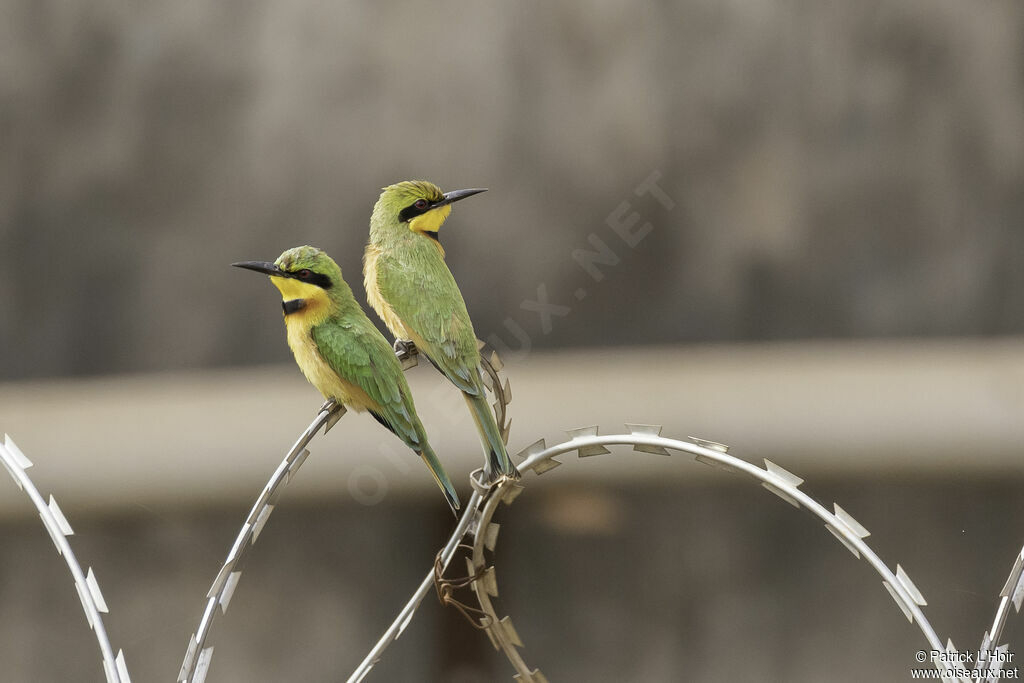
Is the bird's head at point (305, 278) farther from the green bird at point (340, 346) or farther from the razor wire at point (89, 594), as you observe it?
the razor wire at point (89, 594)

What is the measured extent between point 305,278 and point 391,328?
9 cm

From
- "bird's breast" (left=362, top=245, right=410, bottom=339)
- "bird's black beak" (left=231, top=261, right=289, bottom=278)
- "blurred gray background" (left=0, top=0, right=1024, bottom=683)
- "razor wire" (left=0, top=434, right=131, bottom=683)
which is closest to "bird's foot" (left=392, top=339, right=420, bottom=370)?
"bird's breast" (left=362, top=245, right=410, bottom=339)

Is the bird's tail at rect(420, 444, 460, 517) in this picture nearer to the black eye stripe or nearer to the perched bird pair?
the perched bird pair

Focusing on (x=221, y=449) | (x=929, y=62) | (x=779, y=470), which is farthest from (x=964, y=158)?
(x=221, y=449)

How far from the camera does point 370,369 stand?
0.79 meters

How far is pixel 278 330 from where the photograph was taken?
1.73 meters

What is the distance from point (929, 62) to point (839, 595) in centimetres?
88

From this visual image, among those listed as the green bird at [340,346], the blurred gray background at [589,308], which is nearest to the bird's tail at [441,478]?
the green bird at [340,346]

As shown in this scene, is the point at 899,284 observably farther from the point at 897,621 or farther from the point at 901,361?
the point at 897,621

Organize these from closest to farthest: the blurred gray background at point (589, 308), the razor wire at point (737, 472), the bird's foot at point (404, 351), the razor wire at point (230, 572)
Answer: the razor wire at point (737, 472), the razor wire at point (230, 572), the bird's foot at point (404, 351), the blurred gray background at point (589, 308)

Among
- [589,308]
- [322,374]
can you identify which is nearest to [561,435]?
[589,308]

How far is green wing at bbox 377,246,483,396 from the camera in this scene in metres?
0.80

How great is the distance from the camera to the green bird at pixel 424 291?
797 millimetres

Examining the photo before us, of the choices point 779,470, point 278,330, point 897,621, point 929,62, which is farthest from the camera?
point 278,330
